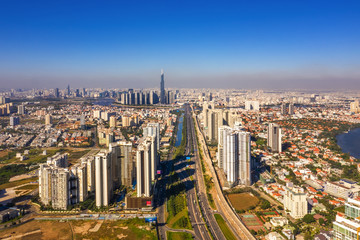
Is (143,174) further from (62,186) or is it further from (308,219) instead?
(308,219)

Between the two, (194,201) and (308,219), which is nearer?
(308,219)

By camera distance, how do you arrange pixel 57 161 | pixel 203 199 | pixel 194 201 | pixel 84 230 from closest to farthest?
pixel 84 230
pixel 194 201
pixel 203 199
pixel 57 161

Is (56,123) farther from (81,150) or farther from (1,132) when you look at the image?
(81,150)

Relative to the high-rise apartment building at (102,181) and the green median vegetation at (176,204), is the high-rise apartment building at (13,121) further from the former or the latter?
the high-rise apartment building at (102,181)

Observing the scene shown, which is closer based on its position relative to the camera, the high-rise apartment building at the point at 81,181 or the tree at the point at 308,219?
the tree at the point at 308,219

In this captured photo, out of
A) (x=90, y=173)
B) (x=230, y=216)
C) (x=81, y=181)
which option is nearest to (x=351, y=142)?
(x=230, y=216)

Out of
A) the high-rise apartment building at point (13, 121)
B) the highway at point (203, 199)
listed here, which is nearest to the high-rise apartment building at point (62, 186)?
A: the highway at point (203, 199)

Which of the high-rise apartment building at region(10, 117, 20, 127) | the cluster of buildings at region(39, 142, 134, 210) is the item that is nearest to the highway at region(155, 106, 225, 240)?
the cluster of buildings at region(39, 142, 134, 210)
